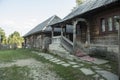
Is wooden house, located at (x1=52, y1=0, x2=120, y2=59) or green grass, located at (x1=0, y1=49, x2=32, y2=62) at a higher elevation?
wooden house, located at (x1=52, y1=0, x2=120, y2=59)

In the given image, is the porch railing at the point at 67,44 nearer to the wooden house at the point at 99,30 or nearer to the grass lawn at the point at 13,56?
the wooden house at the point at 99,30

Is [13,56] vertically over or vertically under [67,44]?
under

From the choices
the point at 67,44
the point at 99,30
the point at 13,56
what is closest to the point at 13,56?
the point at 13,56

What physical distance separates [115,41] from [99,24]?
237 cm

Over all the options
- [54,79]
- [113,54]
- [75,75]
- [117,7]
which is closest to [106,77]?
[75,75]

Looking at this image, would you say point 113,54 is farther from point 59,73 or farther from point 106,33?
point 59,73

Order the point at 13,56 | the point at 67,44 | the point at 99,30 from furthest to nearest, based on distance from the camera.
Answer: the point at 13,56, the point at 67,44, the point at 99,30

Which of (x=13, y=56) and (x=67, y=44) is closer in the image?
(x=67, y=44)

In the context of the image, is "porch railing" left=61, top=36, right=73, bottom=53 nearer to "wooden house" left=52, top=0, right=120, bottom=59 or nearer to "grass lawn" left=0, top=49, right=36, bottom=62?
"wooden house" left=52, top=0, right=120, bottom=59

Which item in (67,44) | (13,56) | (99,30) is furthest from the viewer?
(13,56)

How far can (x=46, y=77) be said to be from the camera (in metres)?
8.54

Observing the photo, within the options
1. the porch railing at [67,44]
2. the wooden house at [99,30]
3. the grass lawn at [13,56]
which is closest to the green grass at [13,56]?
the grass lawn at [13,56]

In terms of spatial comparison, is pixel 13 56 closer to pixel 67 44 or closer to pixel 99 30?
pixel 67 44

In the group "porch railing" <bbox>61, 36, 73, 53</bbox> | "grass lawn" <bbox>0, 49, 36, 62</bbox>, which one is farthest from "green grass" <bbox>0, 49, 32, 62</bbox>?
"porch railing" <bbox>61, 36, 73, 53</bbox>
